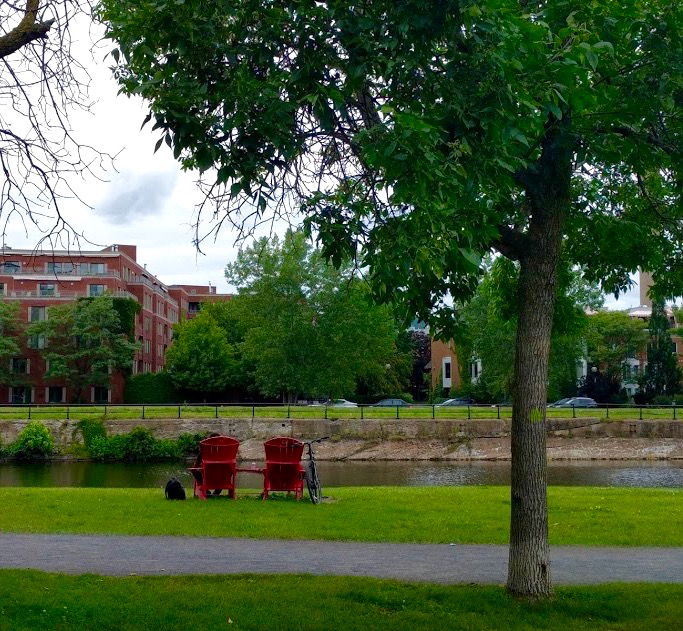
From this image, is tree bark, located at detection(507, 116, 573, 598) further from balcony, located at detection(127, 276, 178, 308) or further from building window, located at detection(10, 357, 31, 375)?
balcony, located at detection(127, 276, 178, 308)

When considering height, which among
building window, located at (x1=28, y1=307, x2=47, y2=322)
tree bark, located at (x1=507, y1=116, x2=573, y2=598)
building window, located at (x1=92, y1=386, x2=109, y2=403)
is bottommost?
building window, located at (x1=92, y1=386, x2=109, y2=403)

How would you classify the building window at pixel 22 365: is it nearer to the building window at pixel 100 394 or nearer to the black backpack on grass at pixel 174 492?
the building window at pixel 100 394

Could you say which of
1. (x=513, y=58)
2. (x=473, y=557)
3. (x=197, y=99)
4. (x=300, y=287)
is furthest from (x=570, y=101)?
(x=300, y=287)

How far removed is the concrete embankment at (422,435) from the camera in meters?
41.2

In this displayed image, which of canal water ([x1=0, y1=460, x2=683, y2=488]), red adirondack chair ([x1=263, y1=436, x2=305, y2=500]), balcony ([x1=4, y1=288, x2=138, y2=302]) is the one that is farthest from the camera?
balcony ([x1=4, y1=288, x2=138, y2=302])

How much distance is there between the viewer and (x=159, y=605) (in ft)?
25.8

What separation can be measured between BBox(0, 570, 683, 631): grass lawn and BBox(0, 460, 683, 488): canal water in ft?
55.7

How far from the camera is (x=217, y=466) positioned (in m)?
17.4

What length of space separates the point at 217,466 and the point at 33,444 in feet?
82.9

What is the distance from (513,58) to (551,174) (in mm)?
2215

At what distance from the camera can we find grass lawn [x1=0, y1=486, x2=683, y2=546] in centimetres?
1278

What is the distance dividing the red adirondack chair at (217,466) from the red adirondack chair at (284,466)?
0.68m

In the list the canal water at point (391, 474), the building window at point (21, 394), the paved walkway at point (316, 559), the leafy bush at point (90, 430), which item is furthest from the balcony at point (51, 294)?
the paved walkway at point (316, 559)

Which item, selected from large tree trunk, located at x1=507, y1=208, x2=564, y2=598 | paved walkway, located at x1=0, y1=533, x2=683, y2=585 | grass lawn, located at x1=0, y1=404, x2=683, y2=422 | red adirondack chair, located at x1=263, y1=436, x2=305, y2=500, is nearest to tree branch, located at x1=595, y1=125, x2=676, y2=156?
large tree trunk, located at x1=507, y1=208, x2=564, y2=598
